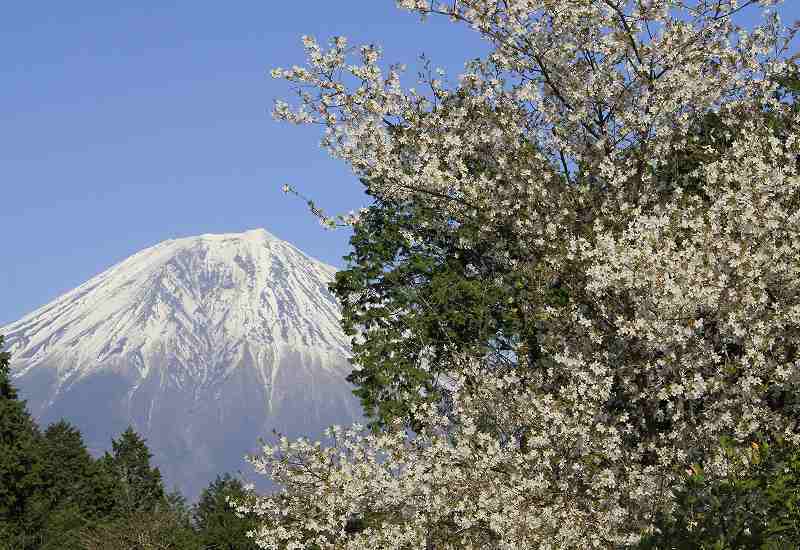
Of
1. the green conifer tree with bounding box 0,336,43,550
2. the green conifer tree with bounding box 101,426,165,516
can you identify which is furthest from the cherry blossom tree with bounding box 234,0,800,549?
the green conifer tree with bounding box 101,426,165,516

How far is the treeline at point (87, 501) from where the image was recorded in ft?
149

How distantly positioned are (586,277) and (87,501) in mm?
58356

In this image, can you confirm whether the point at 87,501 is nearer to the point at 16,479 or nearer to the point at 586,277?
the point at 16,479

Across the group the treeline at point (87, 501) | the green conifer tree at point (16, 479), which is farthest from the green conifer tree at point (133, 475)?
the green conifer tree at point (16, 479)

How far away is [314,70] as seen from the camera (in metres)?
13.4

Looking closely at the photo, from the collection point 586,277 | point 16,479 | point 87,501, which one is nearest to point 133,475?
point 87,501

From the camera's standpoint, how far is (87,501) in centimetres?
6397

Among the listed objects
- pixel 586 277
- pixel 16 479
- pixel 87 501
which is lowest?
pixel 586 277

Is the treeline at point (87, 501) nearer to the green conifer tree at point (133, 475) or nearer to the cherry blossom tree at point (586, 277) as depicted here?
the green conifer tree at point (133, 475)

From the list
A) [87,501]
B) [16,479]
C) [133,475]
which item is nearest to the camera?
[16,479]

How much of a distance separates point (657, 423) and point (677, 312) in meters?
1.87

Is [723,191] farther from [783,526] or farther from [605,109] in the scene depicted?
[783,526]

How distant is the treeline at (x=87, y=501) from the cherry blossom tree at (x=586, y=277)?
22.6 m

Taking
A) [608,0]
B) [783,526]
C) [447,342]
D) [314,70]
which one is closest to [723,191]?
[608,0]
